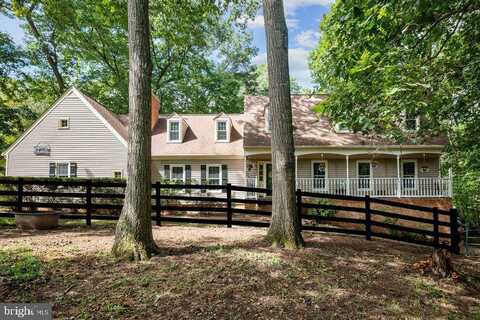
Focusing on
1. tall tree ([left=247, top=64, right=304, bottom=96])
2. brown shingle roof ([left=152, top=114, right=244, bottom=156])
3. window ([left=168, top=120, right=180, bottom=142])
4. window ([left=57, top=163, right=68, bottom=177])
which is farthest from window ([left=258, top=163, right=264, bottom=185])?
tall tree ([left=247, top=64, right=304, bottom=96])

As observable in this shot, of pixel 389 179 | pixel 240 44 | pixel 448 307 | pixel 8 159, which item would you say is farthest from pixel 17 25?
pixel 448 307

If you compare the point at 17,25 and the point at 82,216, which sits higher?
the point at 17,25

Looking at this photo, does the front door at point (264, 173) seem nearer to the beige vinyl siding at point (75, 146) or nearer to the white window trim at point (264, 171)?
the white window trim at point (264, 171)

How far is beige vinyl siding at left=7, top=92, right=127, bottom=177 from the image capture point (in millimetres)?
16875

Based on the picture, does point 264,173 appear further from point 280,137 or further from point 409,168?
point 280,137

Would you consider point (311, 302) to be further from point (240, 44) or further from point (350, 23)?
point (240, 44)

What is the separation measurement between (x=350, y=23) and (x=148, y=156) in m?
4.48

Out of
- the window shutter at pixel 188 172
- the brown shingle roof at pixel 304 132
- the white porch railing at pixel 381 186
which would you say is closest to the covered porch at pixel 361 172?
the white porch railing at pixel 381 186

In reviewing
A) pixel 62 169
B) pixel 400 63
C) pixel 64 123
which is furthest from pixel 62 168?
pixel 400 63

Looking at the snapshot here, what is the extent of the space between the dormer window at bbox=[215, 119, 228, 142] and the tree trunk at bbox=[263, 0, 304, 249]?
1325 cm

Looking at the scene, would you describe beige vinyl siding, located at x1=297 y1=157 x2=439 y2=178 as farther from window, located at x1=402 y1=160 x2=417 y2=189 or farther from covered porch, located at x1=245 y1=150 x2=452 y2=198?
window, located at x1=402 y1=160 x2=417 y2=189

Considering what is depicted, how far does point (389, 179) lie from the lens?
635 inches

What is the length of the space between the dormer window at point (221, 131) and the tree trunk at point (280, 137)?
522 inches

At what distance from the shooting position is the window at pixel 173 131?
19.2 meters
